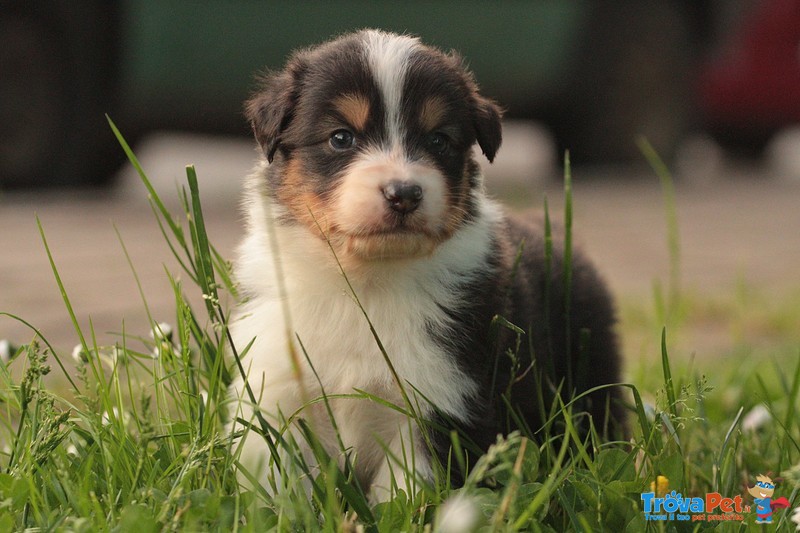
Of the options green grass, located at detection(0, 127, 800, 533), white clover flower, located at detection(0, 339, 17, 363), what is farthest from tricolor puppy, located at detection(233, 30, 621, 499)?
white clover flower, located at detection(0, 339, 17, 363)

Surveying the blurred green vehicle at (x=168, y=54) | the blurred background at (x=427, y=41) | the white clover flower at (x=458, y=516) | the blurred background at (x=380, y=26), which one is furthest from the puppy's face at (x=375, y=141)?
the blurred green vehicle at (x=168, y=54)

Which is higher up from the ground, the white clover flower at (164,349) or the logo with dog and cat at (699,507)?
the white clover flower at (164,349)

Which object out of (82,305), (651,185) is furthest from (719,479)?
(651,185)

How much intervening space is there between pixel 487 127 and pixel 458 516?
63.1 inches

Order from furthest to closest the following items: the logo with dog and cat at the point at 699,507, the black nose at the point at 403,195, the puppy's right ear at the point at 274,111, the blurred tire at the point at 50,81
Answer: the blurred tire at the point at 50,81 < the puppy's right ear at the point at 274,111 < the black nose at the point at 403,195 < the logo with dog and cat at the point at 699,507

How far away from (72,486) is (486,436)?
44.9 inches

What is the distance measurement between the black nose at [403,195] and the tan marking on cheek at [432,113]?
335 mm

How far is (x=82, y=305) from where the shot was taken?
602 cm

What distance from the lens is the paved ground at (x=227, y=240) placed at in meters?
Result: 6.06

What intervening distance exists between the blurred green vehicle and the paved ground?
481 mm

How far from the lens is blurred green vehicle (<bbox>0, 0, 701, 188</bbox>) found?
8227 mm

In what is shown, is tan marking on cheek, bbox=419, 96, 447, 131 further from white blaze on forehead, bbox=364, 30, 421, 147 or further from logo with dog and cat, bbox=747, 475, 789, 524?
logo with dog and cat, bbox=747, 475, 789, 524

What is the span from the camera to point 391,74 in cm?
327

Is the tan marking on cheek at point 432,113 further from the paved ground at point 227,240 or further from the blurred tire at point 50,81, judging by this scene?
the blurred tire at point 50,81
